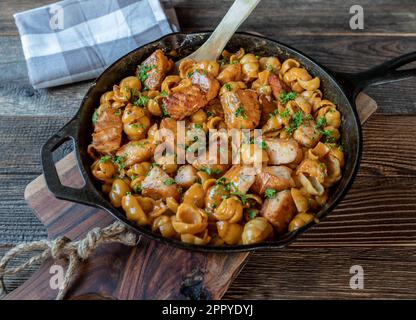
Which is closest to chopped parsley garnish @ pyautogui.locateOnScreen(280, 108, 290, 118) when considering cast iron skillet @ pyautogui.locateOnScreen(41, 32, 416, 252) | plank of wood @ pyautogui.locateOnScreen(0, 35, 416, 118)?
cast iron skillet @ pyautogui.locateOnScreen(41, 32, 416, 252)

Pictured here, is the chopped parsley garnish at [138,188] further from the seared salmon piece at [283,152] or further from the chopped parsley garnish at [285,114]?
the chopped parsley garnish at [285,114]

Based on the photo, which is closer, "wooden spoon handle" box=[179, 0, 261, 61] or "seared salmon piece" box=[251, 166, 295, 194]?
"seared salmon piece" box=[251, 166, 295, 194]

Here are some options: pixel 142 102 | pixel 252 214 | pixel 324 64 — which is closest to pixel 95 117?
pixel 142 102

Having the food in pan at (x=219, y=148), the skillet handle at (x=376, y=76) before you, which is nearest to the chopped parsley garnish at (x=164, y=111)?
the food in pan at (x=219, y=148)

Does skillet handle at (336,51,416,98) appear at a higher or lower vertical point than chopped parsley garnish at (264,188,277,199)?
higher

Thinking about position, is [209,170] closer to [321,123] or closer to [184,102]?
[184,102]

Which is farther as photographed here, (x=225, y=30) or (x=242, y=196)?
(x=225, y=30)

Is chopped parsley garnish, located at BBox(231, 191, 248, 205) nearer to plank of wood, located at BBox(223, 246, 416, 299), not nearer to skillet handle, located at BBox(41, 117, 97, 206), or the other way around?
plank of wood, located at BBox(223, 246, 416, 299)
